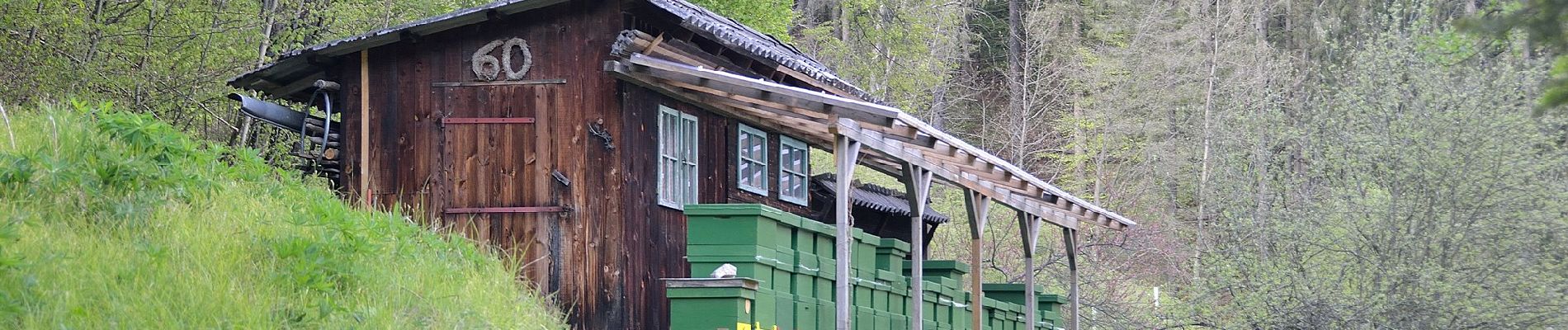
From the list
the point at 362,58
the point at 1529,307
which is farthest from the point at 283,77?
the point at 1529,307

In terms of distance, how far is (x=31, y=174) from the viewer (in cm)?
1181

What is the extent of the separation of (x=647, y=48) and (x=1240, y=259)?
14.0m

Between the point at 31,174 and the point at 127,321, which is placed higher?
the point at 31,174

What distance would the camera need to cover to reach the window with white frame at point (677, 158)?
15.5m

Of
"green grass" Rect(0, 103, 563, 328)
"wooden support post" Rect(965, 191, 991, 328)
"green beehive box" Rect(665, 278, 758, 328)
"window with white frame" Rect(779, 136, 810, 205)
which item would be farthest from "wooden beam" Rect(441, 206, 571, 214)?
"wooden support post" Rect(965, 191, 991, 328)

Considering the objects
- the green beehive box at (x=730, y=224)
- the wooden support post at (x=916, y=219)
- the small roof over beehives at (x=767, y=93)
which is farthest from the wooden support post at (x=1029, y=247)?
the green beehive box at (x=730, y=224)

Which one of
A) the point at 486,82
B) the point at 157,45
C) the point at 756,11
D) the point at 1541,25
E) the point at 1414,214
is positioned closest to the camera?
the point at 1541,25

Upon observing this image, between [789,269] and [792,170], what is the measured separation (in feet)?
16.5

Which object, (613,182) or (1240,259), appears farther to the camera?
→ (1240,259)

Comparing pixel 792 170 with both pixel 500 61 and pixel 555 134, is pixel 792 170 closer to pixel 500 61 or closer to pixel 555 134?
pixel 555 134

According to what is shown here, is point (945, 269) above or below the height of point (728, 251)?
below

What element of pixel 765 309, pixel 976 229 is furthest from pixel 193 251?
pixel 976 229

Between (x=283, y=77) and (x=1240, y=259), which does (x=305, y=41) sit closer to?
(x=283, y=77)

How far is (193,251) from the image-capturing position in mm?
11281
